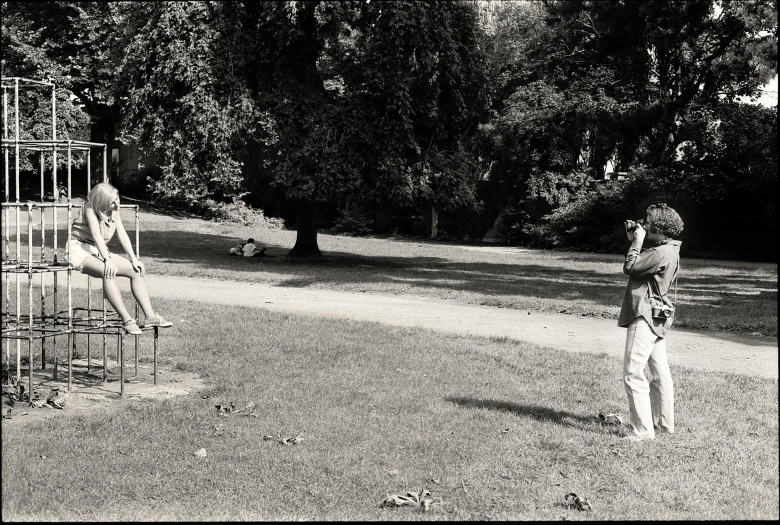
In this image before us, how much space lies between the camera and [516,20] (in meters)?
37.2

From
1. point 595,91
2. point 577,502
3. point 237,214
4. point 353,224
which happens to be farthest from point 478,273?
point 237,214

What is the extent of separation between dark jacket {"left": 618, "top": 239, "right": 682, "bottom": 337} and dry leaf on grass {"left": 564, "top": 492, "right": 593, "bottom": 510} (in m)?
1.76

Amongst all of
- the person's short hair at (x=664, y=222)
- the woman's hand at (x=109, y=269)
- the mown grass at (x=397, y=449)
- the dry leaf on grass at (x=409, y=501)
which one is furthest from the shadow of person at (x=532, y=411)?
the woman's hand at (x=109, y=269)

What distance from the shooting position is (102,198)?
7176 millimetres

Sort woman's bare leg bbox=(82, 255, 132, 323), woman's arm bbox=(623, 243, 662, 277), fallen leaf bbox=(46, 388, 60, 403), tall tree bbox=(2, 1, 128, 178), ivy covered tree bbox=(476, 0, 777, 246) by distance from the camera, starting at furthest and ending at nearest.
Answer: tall tree bbox=(2, 1, 128, 178)
ivy covered tree bbox=(476, 0, 777, 246)
woman's bare leg bbox=(82, 255, 132, 323)
fallen leaf bbox=(46, 388, 60, 403)
woman's arm bbox=(623, 243, 662, 277)

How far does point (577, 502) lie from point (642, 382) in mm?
1692

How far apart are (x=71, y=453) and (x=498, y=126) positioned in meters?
28.2

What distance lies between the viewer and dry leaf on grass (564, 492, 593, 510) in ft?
15.7

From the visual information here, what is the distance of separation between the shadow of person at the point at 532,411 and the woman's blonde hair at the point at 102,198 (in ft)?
11.2

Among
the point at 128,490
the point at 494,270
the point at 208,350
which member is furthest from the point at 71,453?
the point at 494,270

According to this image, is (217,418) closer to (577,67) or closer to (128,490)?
(128,490)

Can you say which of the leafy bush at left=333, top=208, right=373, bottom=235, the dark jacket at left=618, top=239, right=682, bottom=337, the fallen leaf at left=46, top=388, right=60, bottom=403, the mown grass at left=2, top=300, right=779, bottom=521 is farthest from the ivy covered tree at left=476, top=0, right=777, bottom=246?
the fallen leaf at left=46, top=388, right=60, bottom=403

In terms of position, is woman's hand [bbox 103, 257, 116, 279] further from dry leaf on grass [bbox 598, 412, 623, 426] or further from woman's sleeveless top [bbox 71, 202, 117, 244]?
dry leaf on grass [bbox 598, 412, 623, 426]

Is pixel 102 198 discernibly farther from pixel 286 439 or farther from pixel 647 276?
pixel 647 276
